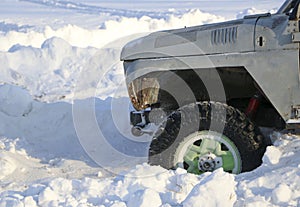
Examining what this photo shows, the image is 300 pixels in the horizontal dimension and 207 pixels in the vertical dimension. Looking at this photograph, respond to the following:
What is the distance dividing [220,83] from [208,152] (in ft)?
2.43

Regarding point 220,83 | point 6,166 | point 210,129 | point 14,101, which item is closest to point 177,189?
point 210,129

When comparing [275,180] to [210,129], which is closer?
[275,180]

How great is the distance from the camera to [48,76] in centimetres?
1312

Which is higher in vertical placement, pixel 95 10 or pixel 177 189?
pixel 95 10

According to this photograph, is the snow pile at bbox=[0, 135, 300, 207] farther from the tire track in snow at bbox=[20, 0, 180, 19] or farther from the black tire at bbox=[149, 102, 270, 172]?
the tire track in snow at bbox=[20, 0, 180, 19]

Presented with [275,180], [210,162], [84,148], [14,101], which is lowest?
[84,148]

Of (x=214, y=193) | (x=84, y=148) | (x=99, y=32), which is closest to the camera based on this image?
(x=214, y=193)

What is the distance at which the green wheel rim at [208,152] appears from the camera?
4.62m

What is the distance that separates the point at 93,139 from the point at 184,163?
2.40m

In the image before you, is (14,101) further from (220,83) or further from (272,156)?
(272,156)

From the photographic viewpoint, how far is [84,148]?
21.8 ft

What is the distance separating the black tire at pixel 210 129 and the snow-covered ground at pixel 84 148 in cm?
24

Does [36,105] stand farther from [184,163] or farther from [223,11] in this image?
[223,11]

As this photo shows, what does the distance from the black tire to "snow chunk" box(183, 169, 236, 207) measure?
0.82 metres
